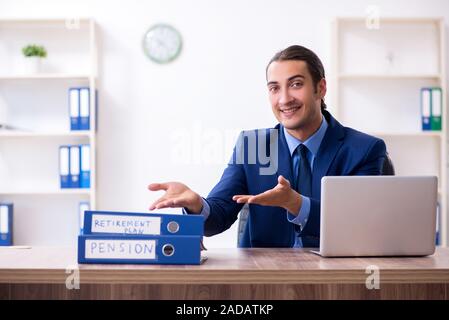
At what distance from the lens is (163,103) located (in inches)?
171

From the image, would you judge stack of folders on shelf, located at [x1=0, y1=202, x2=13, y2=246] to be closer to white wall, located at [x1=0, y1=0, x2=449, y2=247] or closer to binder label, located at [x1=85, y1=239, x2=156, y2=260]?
white wall, located at [x1=0, y1=0, x2=449, y2=247]

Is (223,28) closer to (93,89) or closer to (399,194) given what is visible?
(93,89)

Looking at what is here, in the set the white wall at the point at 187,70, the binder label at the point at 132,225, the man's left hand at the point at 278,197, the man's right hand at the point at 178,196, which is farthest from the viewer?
the white wall at the point at 187,70

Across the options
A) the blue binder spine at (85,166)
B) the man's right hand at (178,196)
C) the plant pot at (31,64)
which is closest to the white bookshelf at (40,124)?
the plant pot at (31,64)

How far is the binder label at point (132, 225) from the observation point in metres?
1.58

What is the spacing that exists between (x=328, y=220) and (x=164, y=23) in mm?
2938

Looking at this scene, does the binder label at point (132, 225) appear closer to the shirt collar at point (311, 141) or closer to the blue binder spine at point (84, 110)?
the shirt collar at point (311, 141)

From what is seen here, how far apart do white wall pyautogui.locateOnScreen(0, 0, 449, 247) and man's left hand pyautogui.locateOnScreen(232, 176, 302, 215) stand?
251 cm

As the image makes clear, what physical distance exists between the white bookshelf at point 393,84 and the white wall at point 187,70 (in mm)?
161

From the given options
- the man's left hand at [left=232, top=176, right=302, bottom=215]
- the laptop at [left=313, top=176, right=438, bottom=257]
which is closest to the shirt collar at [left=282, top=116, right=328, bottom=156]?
the man's left hand at [left=232, top=176, right=302, bottom=215]

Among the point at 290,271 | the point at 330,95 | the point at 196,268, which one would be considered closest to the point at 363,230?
the point at 290,271

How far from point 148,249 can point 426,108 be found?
120 inches

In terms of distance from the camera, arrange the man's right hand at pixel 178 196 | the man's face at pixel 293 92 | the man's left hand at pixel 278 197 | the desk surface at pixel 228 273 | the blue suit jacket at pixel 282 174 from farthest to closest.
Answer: the man's face at pixel 293 92 → the blue suit jacket at pixel 282 174 → the man's right hand at pixel 178 196 → the man's left hand at pixel 278 197 → the desk surface at pixel 228 273

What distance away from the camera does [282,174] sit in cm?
225
